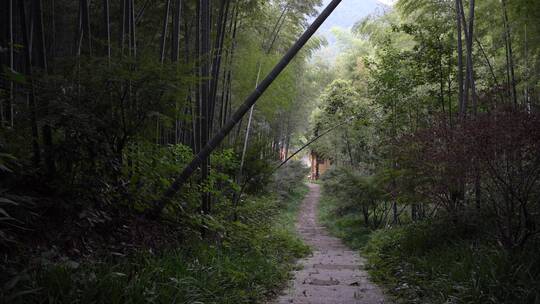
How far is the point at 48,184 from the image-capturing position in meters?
2.55

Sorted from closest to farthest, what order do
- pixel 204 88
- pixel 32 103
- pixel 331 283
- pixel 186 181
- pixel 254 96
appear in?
pixel 32 103 < pixel 254 96 < pixel 186 181 < pixel 331 283 < pixel 204 88

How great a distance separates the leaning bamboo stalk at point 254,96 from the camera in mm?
2811

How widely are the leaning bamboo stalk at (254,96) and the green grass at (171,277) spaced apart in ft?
1.49

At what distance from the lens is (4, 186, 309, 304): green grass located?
1812mm

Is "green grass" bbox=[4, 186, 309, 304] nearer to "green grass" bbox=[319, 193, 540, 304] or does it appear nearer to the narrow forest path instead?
the narrow forest path

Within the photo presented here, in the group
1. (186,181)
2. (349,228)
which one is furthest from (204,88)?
(349,228)

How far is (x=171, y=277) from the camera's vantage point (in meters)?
2.50

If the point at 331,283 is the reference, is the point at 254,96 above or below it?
above

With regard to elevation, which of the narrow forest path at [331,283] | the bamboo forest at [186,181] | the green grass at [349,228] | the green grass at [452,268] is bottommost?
the green grass at [349,228]

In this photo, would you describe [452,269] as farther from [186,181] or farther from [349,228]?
[349,228]

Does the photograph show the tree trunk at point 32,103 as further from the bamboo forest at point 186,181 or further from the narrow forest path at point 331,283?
the narrow forest path at point 331,283

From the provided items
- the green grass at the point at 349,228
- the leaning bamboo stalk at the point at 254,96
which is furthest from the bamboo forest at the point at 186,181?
the green grass at the point at 349,228

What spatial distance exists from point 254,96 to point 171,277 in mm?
1300

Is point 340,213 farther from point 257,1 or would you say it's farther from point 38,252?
point 38,252
